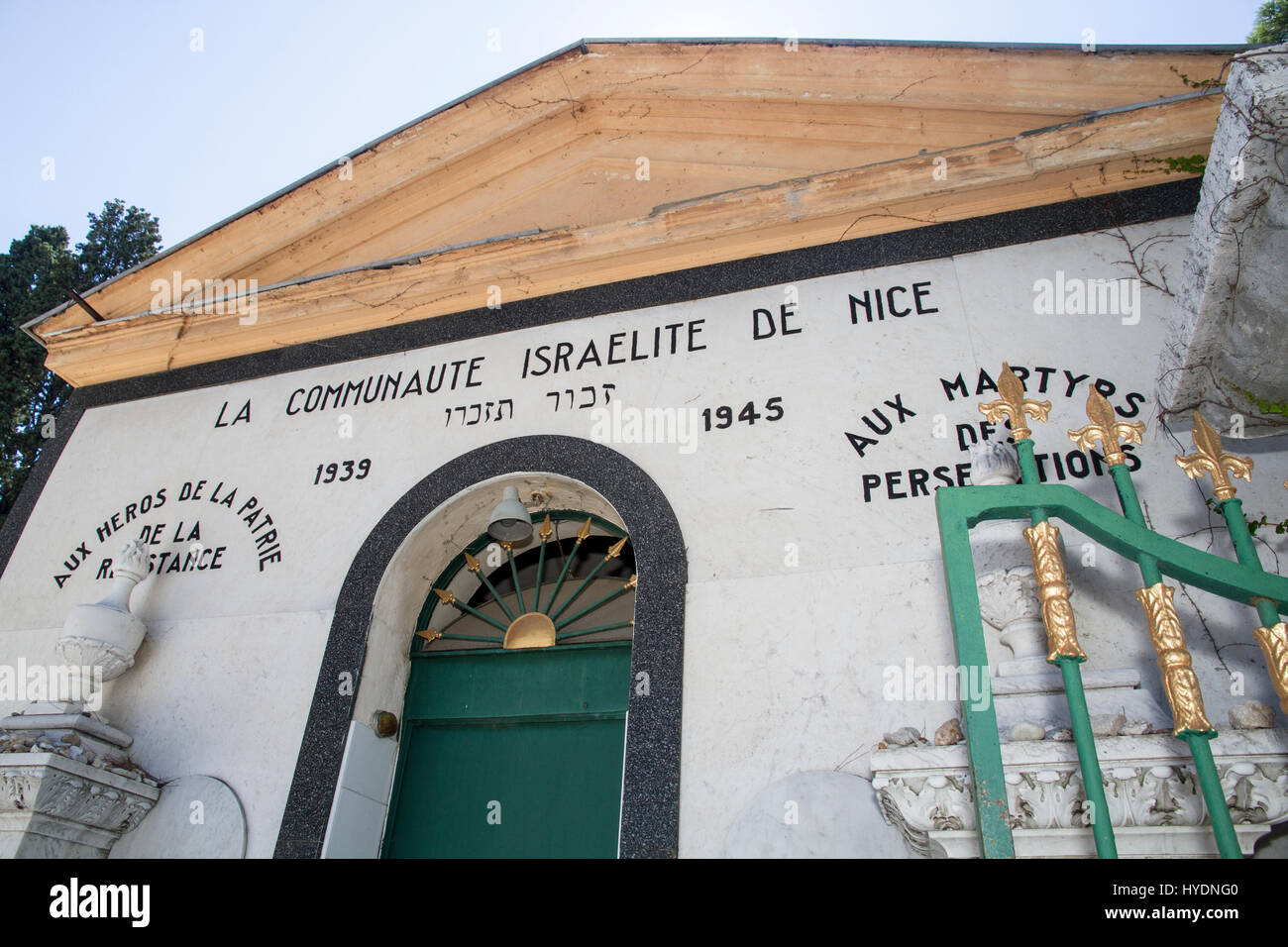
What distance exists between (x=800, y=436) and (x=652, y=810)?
190 cm

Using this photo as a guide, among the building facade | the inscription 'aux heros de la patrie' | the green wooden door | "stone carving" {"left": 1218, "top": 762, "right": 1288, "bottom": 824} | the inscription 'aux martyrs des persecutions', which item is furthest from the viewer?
the inscription 'aux heros de la patrie'

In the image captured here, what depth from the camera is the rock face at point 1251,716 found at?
2636 millimetres

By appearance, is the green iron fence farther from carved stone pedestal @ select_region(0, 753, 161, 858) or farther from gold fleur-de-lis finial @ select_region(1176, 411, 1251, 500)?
carved stone pedestal @ select_region(0, 753, 161, 858)

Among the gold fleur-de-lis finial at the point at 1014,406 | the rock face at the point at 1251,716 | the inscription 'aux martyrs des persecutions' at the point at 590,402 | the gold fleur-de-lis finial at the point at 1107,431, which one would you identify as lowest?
the rock face at the point at 1251,716

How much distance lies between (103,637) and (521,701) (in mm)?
2187

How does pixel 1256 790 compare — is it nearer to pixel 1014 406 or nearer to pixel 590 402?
pixel 1014 406

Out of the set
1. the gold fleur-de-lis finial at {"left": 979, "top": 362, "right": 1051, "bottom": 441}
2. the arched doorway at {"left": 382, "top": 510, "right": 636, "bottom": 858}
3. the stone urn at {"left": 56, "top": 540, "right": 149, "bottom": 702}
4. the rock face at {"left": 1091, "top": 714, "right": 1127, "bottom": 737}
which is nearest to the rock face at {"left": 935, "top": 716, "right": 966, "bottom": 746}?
the rock face at {"left": 1091, "top": 714, "right": 1127, "bottom": 737}

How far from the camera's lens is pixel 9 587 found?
223 inches

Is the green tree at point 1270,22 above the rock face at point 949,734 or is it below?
above

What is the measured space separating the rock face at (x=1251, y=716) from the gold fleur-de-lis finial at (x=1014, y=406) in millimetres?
1003

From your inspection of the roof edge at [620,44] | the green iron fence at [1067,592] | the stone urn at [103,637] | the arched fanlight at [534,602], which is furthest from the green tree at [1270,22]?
the stone urn at [103,637]

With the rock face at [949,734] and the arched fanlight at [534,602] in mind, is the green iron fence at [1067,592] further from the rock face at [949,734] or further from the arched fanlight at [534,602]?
the arched fanlight at [534,602]

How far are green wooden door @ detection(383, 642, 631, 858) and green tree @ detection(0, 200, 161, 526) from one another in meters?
Answer: 4.91

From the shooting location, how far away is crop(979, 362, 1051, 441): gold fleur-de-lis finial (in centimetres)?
268
